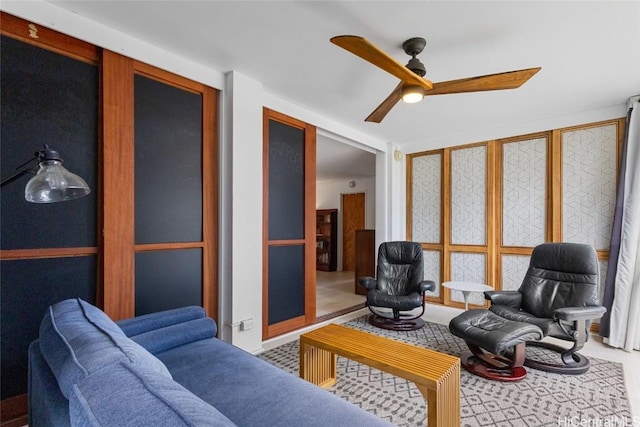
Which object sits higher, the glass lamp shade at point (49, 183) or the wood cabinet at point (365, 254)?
the glass lamp shade at point (49, 183)

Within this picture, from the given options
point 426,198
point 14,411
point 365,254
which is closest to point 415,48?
point 426,198

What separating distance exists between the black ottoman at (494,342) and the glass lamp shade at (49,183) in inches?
110

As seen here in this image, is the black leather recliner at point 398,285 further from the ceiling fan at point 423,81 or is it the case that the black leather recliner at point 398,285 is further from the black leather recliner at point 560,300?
the ceiling fan at point 423,81

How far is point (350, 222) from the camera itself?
8250mm

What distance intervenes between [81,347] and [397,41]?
8.36ft

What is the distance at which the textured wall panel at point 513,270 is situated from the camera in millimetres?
4035

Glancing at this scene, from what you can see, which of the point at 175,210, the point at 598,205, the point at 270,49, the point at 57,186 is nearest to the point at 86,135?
the point at 175,210

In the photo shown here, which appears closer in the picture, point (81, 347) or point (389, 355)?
point (81, 347)

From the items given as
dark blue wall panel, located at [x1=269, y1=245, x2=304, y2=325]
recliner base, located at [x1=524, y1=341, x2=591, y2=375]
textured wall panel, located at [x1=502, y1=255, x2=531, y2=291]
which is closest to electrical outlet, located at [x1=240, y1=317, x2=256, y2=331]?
dark blue wall panel, located at [x1=269, y1=245, x2=304, y2=325]

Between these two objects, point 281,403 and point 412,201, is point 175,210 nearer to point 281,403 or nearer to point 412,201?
point 281,403

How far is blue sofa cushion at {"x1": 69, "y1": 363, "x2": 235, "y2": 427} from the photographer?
2.17 ft

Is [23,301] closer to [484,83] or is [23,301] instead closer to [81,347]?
[81,347]

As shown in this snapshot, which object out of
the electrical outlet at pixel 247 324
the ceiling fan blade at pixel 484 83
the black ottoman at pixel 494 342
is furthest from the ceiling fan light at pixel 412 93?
the electrical outlet at pixel 247 324

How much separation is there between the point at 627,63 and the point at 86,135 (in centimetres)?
435
